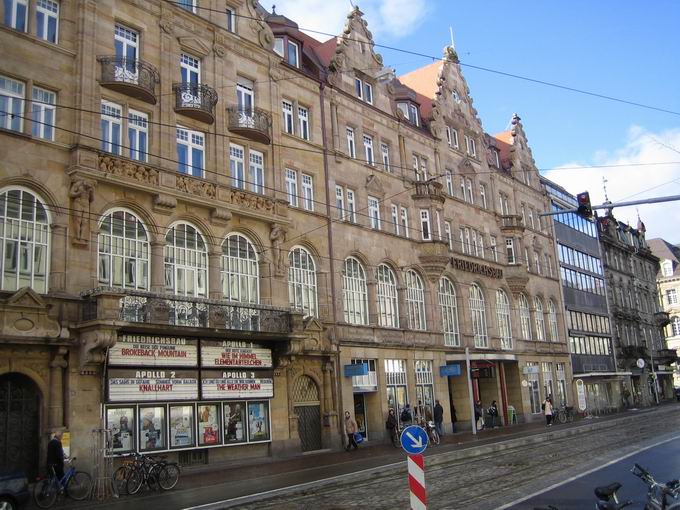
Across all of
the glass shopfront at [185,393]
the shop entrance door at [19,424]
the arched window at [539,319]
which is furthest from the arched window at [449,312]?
the shop entrance door at [19,424]

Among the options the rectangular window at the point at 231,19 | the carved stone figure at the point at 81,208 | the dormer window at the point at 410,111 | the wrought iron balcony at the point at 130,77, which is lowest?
the carved stone figure at the point at 81,208

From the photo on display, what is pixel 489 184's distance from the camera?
50.3 m

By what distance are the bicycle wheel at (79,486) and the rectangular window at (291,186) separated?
15.7 metres

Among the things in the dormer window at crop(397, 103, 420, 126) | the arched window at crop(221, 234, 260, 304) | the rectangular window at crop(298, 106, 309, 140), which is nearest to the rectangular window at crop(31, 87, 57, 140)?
the arched window at crop(221, 234, 260, 304)

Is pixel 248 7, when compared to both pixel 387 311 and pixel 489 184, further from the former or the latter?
pixel 489 184

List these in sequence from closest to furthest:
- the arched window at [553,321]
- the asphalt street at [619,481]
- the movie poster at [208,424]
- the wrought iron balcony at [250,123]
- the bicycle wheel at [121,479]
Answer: the asphalt street at [619,481], the bicycle wheel at [121,479], the movie poster at [208,424], the wrought iron balcony at [250,123], the arched window at [553,321]

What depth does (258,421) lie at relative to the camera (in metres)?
27.5

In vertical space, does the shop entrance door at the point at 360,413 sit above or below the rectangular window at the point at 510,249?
below

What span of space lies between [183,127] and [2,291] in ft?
32.6

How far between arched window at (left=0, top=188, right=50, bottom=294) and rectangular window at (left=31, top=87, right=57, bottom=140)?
215cm

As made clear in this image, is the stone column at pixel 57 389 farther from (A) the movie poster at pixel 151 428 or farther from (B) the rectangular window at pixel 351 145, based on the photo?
(B) the rectangular window at pixel 351 145

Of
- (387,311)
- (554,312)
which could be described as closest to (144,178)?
(387,311)

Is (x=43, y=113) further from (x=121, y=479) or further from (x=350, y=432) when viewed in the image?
(x=350, y=432)

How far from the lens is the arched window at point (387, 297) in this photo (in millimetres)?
36438
